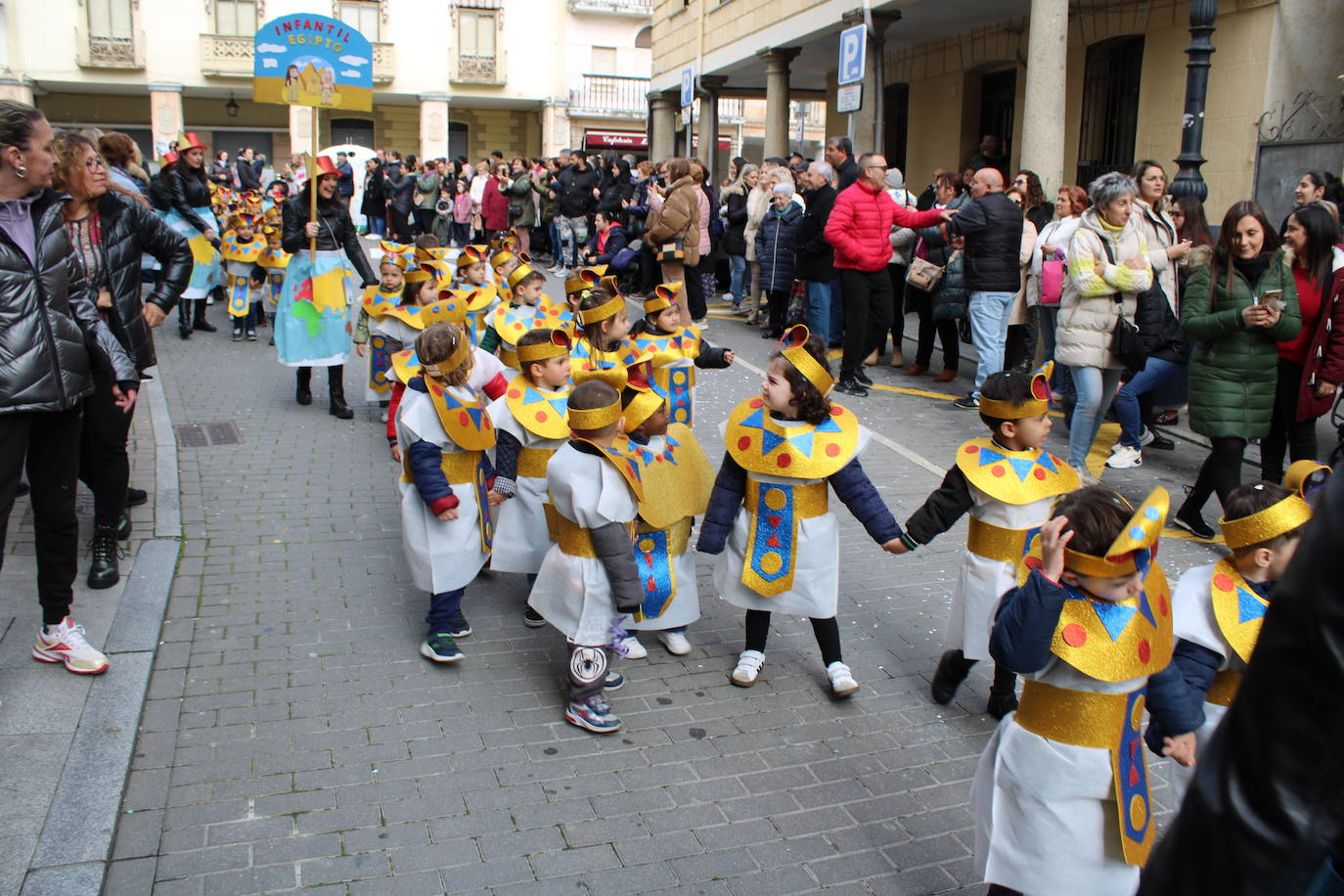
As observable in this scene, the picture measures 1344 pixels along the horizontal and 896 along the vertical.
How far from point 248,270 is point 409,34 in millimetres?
37175

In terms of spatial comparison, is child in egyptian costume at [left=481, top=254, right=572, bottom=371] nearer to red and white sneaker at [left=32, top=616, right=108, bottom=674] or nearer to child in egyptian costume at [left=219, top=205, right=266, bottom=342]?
red and white sneaker at [left=32, top=616, right=108, bottom=674]

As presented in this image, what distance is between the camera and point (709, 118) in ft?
94.8

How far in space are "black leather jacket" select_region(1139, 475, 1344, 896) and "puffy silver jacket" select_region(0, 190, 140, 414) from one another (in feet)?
13.3

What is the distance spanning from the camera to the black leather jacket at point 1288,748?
108cm

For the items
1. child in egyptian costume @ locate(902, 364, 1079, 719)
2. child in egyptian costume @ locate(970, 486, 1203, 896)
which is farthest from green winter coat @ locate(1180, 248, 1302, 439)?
child in egyptian costume @ locate(970, 486, 1203, 896)

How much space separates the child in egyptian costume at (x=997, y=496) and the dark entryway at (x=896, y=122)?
19.0 meters

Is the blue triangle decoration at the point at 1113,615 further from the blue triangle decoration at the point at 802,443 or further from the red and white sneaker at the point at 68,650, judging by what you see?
the red and white sneaker at the point at 68,650

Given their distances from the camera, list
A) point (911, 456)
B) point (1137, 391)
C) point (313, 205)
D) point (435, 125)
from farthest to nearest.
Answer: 1. point (435, 125)
2. point (313, 205)
3. point (911, 456)
4. point (1137, 391)

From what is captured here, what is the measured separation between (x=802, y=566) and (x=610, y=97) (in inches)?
1877

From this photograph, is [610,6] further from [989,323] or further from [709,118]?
[989,323]

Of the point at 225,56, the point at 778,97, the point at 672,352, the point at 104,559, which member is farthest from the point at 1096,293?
the point at 225,56

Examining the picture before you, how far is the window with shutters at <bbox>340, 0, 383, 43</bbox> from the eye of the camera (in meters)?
45.8

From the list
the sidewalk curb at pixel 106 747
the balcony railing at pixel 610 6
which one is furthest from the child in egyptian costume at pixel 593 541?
the balcony railing at pixel 610 6

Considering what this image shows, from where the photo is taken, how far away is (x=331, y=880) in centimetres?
340
